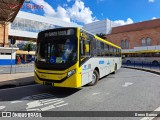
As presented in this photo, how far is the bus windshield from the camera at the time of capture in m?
7.25

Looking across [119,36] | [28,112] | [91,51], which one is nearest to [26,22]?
[119,36]

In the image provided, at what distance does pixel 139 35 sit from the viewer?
203 feet

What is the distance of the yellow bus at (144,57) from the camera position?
30.8 meters

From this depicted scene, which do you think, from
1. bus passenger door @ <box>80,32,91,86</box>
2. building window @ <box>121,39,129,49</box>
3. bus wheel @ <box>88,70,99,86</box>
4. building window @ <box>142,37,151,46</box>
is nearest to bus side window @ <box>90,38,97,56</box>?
bus passenger door @ <box>80,32,91,86</box>

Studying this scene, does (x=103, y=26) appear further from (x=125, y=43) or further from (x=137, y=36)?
(x=137, y=36)

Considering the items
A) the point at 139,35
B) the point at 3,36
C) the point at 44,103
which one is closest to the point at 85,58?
the point at 44,103

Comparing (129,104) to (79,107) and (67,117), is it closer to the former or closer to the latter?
(79,107)

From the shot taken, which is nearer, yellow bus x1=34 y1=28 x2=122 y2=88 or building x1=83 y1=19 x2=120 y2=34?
yellow bus x1=34 y1=28 x2=122 y2=88

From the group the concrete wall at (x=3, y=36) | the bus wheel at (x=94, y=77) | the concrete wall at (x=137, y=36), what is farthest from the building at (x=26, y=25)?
the bus wheel at (x=94, y=77)

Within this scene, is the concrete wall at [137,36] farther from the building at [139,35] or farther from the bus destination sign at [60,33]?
the bus destination sign at [60,33]

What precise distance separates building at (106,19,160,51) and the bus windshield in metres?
50.6

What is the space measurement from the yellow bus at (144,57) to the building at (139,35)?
1889cm

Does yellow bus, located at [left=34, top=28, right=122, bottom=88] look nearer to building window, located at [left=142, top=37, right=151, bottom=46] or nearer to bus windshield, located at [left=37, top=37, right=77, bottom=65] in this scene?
bus windshield, located at [left=37, top=37, right=77, bottom=65]

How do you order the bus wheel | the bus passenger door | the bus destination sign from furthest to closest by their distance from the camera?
the bus wheel < the bus passenger door < the bus destination sign
